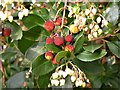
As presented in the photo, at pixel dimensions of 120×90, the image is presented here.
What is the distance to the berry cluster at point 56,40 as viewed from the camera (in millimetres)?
1169

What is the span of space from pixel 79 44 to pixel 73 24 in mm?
79

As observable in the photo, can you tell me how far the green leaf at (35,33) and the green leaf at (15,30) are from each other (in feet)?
0.13

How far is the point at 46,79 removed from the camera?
133 cm

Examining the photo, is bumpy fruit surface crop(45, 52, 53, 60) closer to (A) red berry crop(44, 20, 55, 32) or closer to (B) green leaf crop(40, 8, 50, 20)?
(A) red berry crop(44, 20, 55, 32)

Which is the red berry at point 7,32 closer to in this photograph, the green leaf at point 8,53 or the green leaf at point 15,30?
the green leaf at point 15,30

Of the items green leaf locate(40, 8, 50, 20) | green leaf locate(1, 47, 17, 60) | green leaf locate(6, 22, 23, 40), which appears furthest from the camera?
green leaf locate(1, 47, 17, 60)

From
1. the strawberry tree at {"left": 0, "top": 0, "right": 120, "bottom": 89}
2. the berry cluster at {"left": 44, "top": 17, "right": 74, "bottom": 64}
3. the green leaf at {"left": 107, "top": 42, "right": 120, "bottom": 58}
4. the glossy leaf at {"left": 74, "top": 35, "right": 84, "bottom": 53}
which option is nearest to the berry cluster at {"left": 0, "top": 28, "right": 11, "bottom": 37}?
the strawberry tree at {"left": 0, "top": 0, "right": 120, "bottom": 89}

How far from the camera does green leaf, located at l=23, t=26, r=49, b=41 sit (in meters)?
1.31

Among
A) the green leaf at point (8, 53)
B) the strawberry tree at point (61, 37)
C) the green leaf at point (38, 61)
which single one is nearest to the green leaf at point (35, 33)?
the strawberry tree at point (61, 37)

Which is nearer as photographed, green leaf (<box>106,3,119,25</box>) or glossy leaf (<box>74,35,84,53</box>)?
glossy leaf (<box>74,35,84,53</box>)

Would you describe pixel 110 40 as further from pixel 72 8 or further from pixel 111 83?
pixel 111 83

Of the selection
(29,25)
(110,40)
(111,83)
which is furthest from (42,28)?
(111,83)

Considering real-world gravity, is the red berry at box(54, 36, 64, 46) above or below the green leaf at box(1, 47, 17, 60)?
below

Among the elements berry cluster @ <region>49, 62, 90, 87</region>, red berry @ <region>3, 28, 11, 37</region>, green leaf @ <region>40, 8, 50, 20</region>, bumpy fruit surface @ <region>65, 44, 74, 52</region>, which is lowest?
berry cluster @ <region>49, 62, 90, 87</region>
